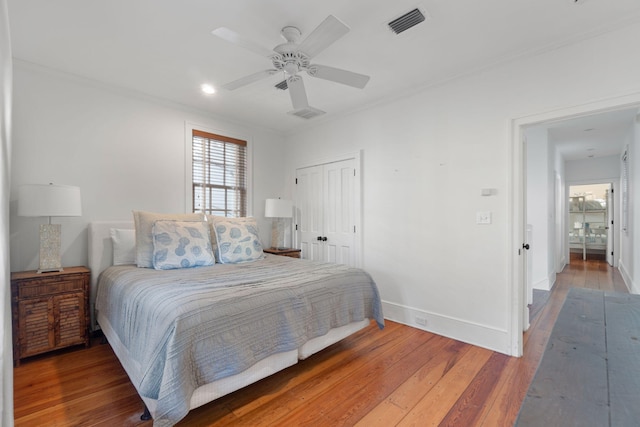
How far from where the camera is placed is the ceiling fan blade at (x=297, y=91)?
7.98ft

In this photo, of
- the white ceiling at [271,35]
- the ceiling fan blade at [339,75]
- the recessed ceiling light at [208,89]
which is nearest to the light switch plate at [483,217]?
the white ceiling at [271,35]

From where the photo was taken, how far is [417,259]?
10.8 feet

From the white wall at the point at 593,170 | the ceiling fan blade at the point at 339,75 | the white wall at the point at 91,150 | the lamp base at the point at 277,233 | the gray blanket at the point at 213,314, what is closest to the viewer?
the gray blanket at the point at 213,314

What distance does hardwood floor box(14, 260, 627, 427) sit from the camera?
1.82 meters

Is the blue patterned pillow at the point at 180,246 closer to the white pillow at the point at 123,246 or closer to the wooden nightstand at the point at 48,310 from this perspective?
the white pillow at the point at 123,246

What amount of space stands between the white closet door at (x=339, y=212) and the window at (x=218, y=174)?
4.08ft

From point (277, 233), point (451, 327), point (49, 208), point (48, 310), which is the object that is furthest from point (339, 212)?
point (48, 310)

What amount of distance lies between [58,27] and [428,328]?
4170 mm

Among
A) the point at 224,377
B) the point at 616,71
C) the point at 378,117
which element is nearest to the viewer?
the point at 224,377

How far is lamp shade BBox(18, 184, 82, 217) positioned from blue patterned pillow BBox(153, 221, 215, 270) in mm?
712

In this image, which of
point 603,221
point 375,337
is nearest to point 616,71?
point 375,337

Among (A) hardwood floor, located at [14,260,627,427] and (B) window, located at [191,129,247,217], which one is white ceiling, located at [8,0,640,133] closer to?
(B) window, located at [191,129,247,217]

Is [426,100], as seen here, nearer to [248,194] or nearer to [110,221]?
[248,194]

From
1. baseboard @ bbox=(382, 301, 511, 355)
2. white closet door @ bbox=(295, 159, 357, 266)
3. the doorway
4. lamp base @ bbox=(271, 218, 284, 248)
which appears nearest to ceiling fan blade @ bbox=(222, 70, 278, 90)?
white closet door @ bbox=(295, 159, 357, 266)
